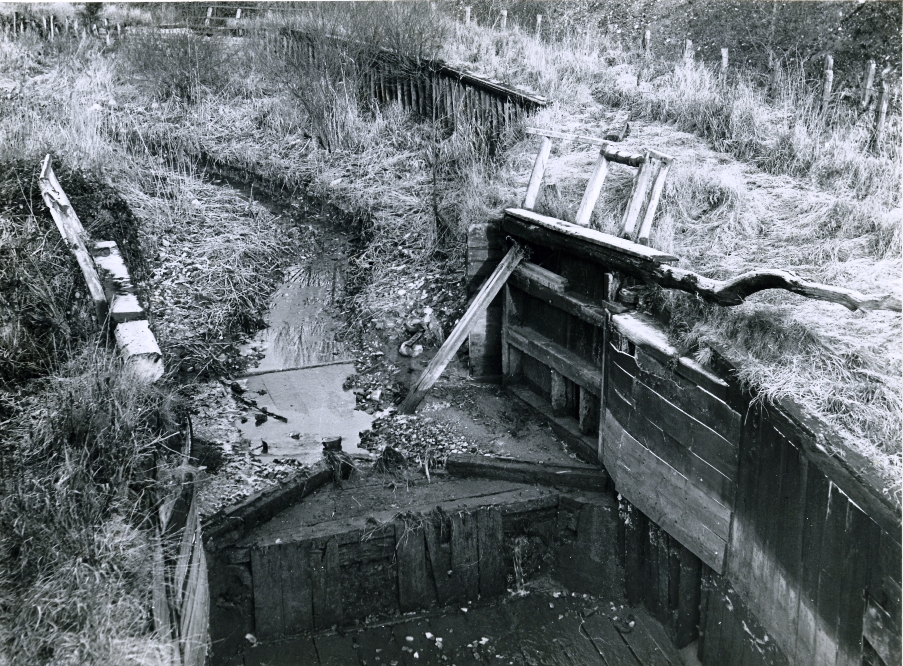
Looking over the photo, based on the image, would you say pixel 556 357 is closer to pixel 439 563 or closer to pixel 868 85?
pixel 439 563

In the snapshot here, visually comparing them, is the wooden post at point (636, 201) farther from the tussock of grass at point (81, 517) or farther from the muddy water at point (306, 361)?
the tussock of grass at point (81, 517)

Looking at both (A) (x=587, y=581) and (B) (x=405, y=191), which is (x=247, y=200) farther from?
(A) (x=587, y=581)

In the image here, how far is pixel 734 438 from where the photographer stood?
4637mm

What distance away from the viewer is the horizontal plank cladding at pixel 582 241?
568 cm

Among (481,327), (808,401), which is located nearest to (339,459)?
(481,327)

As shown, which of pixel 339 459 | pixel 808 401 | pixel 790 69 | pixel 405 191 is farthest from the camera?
pixel 405 191

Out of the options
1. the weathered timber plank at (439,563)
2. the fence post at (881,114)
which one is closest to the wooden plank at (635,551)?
the weathered timber plank at (439,563)

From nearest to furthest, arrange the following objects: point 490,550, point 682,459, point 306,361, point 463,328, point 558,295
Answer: point 682,459 → point 490,550 → point 558,295 → point 463,328 → point 306,361

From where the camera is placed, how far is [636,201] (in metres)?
6.47

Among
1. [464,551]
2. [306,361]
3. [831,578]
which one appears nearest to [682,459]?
[831,578]

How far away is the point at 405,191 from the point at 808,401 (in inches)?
298

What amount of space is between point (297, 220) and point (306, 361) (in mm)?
3631

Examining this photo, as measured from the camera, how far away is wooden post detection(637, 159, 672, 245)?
6347 mm

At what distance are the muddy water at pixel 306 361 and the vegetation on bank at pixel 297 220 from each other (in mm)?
297
